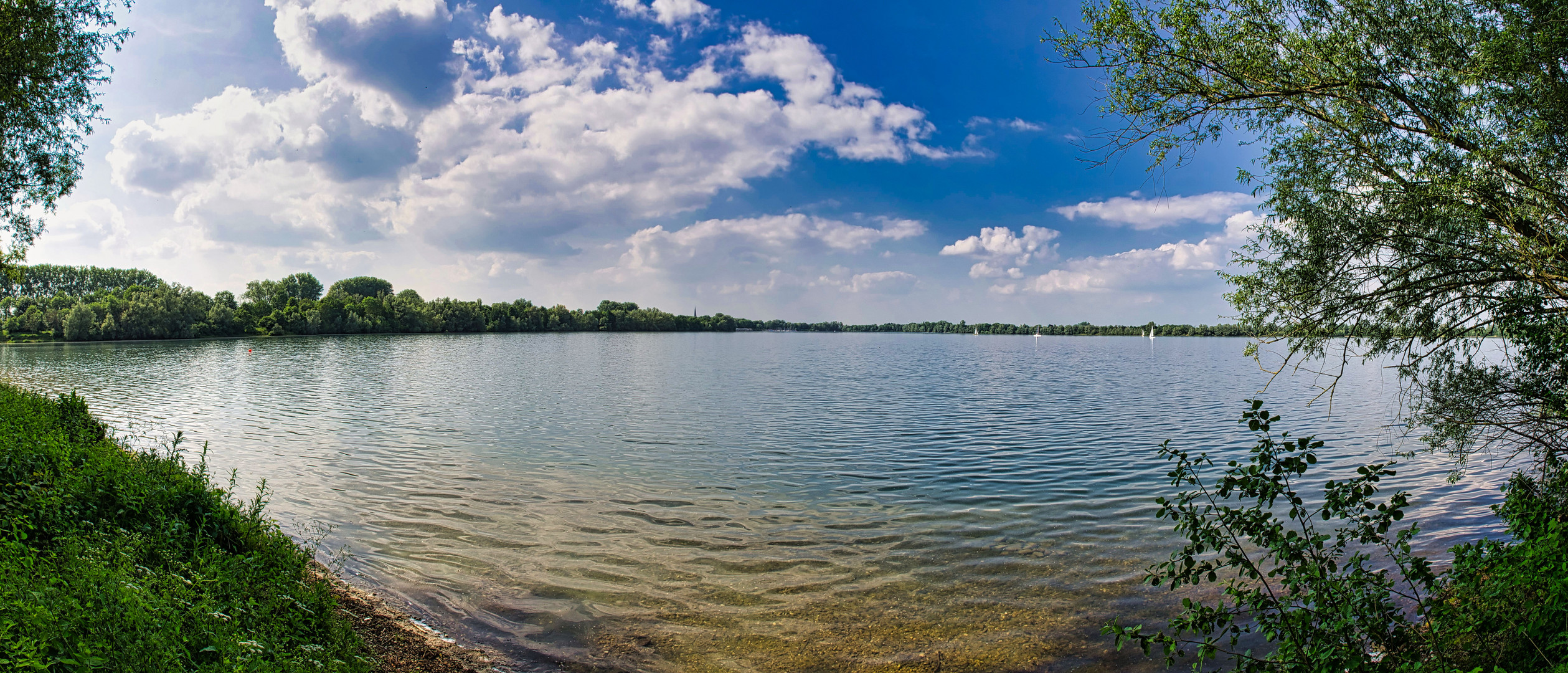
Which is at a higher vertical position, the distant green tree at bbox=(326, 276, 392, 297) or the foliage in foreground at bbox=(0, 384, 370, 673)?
the distant green tree at bbox=(326, 276, 392, 297)

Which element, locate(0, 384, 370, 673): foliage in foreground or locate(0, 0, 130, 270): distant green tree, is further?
locate(0, 0, 130, 270): distant green tree

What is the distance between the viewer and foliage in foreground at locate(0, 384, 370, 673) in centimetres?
434

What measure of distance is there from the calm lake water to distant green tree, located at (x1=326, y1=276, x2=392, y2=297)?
553 feet

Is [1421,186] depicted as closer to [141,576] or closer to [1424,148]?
[1424,148]

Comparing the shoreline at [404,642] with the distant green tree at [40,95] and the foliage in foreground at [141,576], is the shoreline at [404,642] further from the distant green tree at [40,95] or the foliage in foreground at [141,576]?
the distant green tree at [40,95]

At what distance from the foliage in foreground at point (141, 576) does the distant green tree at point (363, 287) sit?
20368 centimetres

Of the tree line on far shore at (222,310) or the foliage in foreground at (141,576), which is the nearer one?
the foliage in foreground at (141,576)

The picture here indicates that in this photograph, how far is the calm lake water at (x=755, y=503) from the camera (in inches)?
310

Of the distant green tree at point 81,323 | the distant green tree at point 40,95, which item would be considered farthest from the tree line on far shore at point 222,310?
the distant green tree at point 40,95

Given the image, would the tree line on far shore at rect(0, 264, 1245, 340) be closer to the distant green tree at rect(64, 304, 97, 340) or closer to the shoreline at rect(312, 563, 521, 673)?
the distant green tree at rect(64, 304, 97, 340)

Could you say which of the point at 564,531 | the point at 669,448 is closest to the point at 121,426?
the point at 669,448

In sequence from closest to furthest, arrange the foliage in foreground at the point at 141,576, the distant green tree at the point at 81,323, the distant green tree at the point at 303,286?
1. the foliage in foreground at the point at 141,576
2. the distant green tree at the point at 81,323
3. the distant green tree at the point at 303,286

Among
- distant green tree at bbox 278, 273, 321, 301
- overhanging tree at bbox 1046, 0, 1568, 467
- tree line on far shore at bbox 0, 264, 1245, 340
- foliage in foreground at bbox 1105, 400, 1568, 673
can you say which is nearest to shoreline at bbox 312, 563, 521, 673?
foliage in foreground at bbox 1105, 400, 1568, 673

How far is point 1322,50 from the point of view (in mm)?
8641
